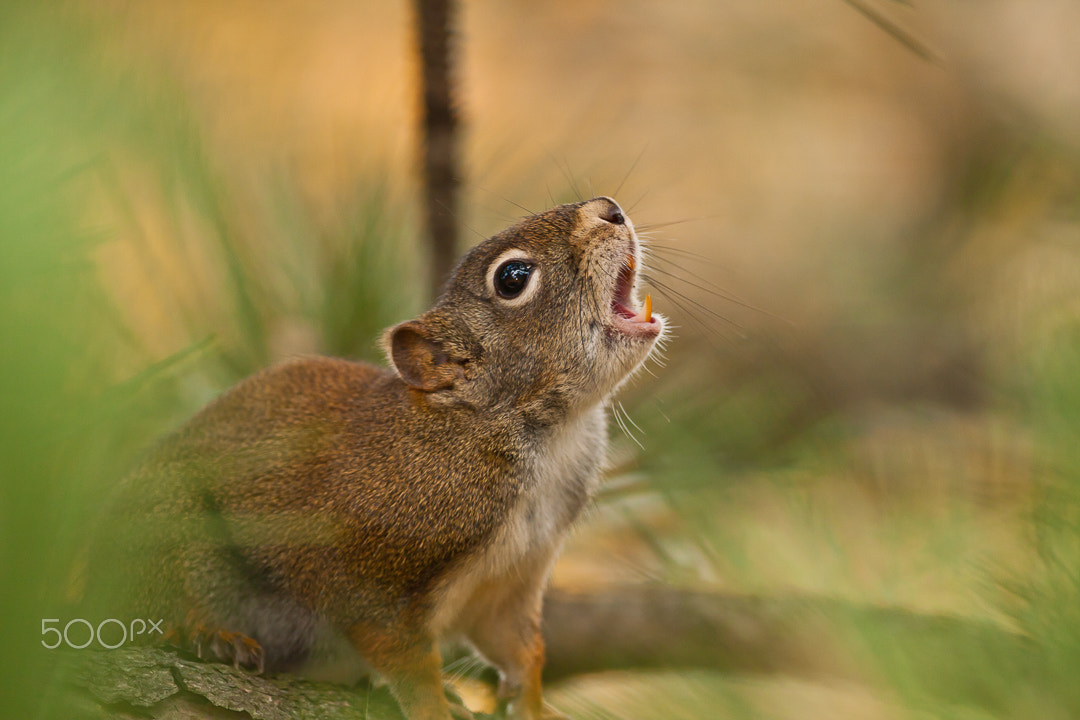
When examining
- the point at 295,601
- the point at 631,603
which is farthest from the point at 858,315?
the point at 295,601

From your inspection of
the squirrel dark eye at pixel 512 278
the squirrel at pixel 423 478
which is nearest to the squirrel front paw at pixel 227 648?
the squirrel at pixel 423 478

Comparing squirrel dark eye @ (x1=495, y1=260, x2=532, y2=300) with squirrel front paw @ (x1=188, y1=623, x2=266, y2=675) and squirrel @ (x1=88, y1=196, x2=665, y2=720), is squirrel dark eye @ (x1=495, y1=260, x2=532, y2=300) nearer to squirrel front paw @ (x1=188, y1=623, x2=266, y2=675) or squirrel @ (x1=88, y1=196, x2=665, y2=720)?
squirrel @ (x1=88, y1=196, x2=665, y2=720)

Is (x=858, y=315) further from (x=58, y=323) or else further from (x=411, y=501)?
(x=58, y=323)

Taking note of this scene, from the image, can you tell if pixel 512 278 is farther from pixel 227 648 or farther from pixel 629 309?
pixel 227 648

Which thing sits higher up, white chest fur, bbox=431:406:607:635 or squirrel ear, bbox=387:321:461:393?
squirrel ear, bbox=387:321:461:393

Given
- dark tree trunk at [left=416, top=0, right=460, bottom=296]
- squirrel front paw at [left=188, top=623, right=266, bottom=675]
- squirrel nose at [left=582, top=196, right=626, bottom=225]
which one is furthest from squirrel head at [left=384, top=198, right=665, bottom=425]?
squirrel front paw at [left=188, top=623, right=266, bottom=675]

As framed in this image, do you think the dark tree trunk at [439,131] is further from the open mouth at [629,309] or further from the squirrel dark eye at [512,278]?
the open mouth at [629,309]
